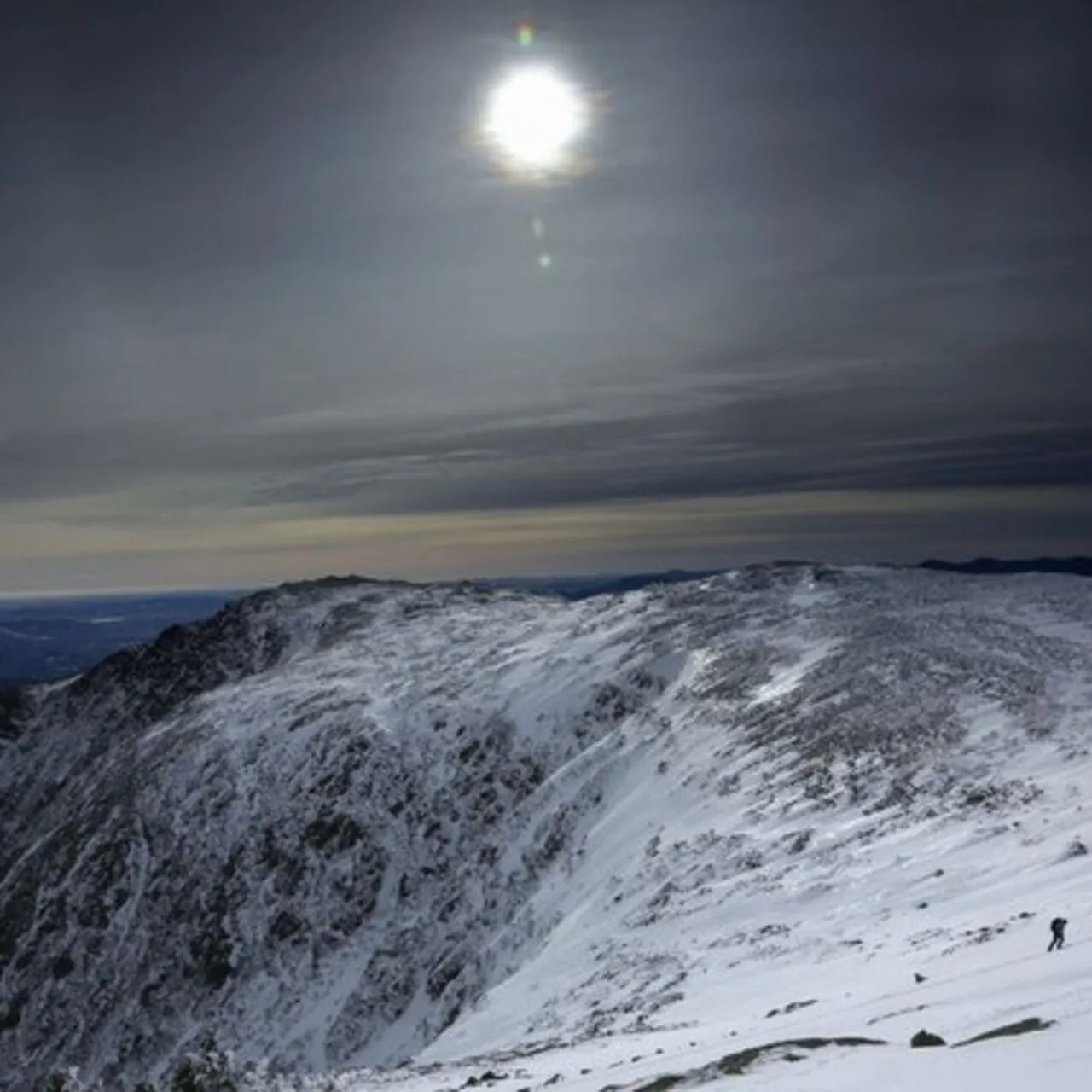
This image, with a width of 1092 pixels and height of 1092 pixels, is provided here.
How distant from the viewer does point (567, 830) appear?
47281 mm

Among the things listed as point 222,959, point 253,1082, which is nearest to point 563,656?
point 222,959

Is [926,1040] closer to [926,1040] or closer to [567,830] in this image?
[926,1040]

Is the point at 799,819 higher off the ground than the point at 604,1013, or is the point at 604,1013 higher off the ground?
the point at 799,819

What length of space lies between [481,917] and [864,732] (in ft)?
65.5

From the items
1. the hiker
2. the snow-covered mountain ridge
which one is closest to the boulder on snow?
the snow-covered mountain ridge

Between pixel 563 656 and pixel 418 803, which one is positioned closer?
pixel 418 803

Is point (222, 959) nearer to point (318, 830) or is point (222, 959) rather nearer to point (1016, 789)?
point (318, 830)

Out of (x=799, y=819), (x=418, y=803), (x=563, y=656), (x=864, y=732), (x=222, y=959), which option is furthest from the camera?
(x=563, y=656)

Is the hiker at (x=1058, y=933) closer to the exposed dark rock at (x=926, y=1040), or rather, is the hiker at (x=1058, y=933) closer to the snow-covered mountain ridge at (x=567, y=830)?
the snow-covered mountain ridge at (x=567, y=830)

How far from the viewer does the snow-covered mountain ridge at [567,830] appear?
85.3 feet

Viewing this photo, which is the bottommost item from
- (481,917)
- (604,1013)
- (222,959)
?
(222,959)

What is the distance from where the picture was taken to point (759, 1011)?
1888cm

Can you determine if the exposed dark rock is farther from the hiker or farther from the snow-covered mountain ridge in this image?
the hiker

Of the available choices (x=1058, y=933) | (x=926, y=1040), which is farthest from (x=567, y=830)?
(x=926, y=1040)
